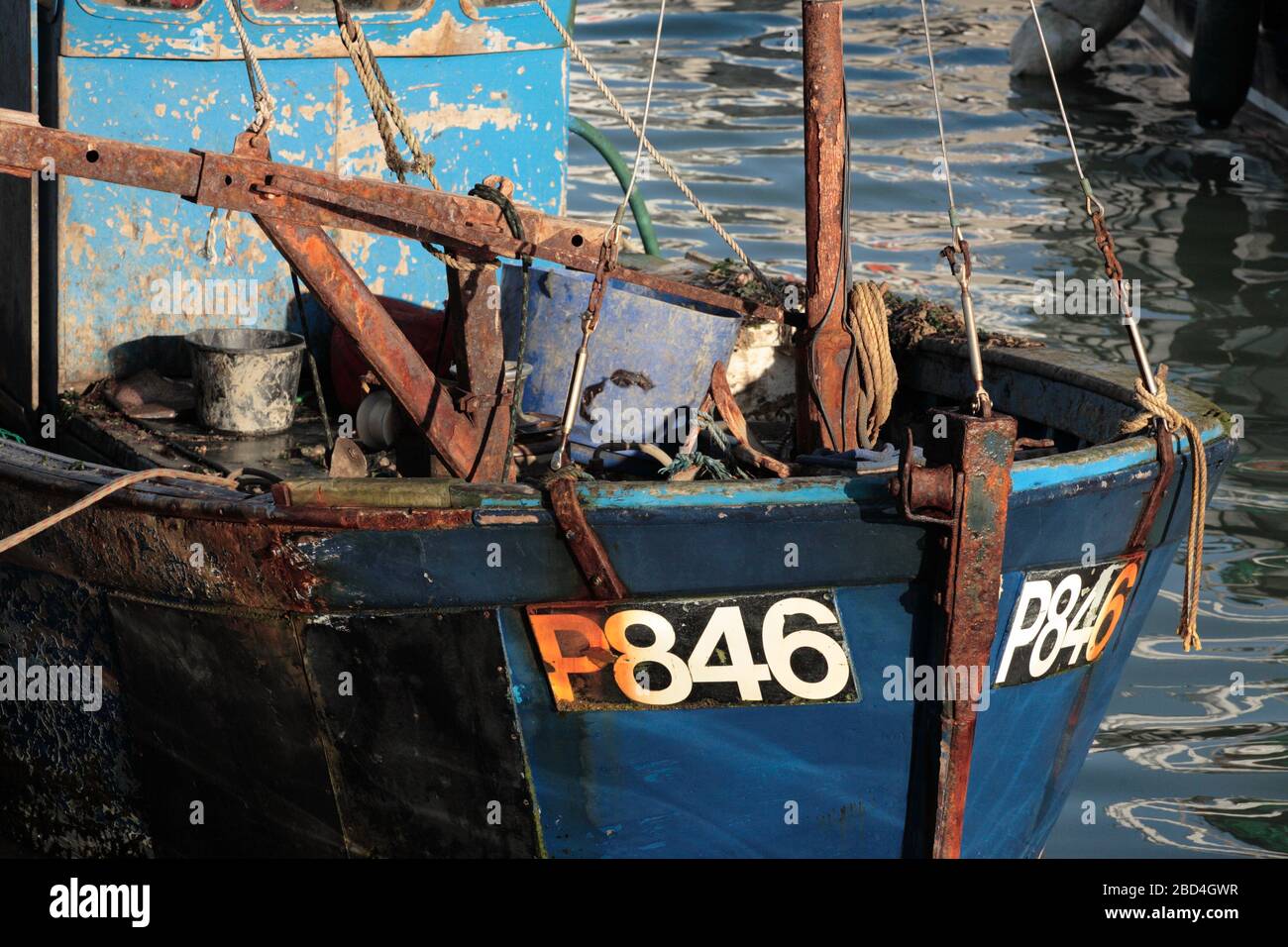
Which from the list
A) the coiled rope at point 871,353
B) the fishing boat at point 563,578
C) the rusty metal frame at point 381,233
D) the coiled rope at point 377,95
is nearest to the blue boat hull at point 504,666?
the fishing boat at point 563,578

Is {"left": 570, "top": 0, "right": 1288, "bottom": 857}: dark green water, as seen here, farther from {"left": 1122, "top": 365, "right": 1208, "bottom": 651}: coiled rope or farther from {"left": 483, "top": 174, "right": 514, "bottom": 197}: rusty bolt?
{"left": 483, "top": 174, "right": 514, "bottom": 197}: rusty bolt

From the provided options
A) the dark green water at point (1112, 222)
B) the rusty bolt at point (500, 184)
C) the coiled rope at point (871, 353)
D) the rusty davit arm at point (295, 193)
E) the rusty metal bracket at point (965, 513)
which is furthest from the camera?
the dark green water at point (1112, 222)

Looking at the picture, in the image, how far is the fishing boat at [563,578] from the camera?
3770mm

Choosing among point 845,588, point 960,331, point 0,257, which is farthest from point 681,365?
point 0,257

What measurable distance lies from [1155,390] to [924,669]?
0.97 metres

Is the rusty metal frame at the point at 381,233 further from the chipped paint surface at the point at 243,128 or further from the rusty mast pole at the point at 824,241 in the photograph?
the chipped paint surface at the point at 243,128

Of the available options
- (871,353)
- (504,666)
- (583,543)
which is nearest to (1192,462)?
(871,353)

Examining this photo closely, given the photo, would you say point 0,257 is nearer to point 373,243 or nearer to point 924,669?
point 373,243

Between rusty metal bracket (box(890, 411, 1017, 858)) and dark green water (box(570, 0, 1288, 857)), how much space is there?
1.90 m

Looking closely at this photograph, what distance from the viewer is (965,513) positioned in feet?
12.0

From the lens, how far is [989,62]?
65.9 ft

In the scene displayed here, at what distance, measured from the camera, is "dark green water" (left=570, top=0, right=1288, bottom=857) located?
19.5 feet

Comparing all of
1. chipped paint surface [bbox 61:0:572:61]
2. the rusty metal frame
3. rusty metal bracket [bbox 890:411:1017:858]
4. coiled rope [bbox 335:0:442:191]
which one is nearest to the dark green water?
rusty metal bracket [bbox 890:411:1017:858]

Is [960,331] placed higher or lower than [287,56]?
lower
